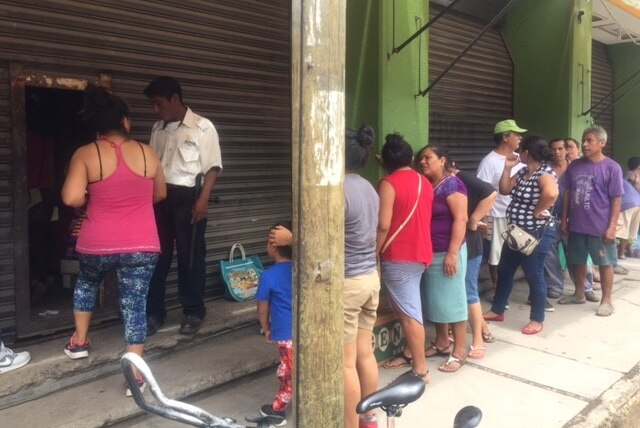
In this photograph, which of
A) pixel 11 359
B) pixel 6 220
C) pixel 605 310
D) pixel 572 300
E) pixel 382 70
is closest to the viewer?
pixel 11 359

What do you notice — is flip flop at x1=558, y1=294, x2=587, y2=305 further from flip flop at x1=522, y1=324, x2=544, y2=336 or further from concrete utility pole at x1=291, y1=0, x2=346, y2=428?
concrete utility pole at x1=291, y1=0, x2=346, y2=428

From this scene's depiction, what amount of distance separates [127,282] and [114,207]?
0.44 metres

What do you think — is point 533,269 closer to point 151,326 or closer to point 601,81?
point 151,326

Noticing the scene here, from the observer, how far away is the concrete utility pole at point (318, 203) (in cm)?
203

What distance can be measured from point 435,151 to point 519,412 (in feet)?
5.96

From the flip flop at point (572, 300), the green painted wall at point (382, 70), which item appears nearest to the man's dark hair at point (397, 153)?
the green painted wall at point (382, 70)

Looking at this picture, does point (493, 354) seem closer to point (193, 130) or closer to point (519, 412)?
point (519, 412)

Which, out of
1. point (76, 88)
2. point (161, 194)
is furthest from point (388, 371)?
point (76, 88)

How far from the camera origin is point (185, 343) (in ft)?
13.3

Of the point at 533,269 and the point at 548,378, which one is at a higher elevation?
the point at 533,269

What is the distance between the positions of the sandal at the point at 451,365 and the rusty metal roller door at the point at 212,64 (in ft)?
6.72

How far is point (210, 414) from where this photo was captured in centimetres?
164

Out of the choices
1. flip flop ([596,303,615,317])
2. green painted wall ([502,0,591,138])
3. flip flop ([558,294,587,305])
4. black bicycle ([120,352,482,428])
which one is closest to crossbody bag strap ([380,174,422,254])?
black bicycle ([120,352,482,428])

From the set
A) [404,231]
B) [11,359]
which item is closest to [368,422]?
[404,231]
